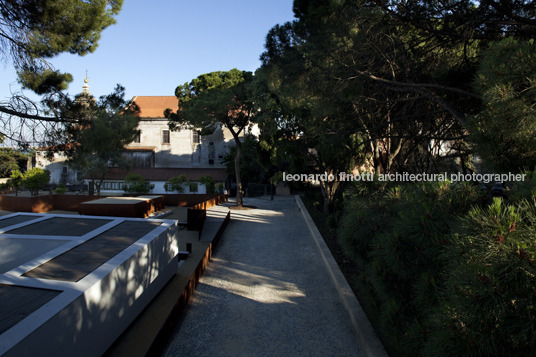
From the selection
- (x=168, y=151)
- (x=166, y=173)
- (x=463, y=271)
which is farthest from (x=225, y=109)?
(x=168, y=151)

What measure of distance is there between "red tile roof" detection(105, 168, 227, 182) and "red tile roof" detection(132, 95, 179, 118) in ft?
24.5

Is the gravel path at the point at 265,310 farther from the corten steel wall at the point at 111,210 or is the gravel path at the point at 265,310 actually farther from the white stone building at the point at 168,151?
the white stone building at the point at 168,151

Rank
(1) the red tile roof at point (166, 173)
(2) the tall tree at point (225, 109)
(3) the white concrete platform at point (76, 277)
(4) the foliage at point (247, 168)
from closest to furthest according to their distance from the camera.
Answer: (3) the white concrete platform at point (76, 277), (2) the tall tree at point (225, 109), (4) the foliage at point (247, 168), (1) the red tile roof at point (166, 173)

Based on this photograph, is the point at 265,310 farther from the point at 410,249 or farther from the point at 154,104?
the point at 154,104

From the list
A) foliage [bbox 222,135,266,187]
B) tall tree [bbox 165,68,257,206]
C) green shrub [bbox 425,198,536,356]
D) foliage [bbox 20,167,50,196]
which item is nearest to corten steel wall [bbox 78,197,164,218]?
tall tree [bbox 165,68,257,206]

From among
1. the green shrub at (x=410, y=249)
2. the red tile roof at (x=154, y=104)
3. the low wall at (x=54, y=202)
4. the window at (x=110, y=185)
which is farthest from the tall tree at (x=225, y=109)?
the red tile roof at (x=154, y=104)

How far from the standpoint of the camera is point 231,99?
737 inches

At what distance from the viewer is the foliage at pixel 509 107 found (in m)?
3.38

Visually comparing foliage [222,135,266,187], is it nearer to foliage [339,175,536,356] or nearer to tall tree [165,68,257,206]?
tall tree [165,68,257,206]

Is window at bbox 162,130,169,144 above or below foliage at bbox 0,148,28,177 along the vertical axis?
above

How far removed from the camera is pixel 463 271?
1802 mm

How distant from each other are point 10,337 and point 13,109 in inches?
312

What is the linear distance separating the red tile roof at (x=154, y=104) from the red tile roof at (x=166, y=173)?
745 centimetres

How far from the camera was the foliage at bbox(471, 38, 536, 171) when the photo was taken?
11.1 feet
